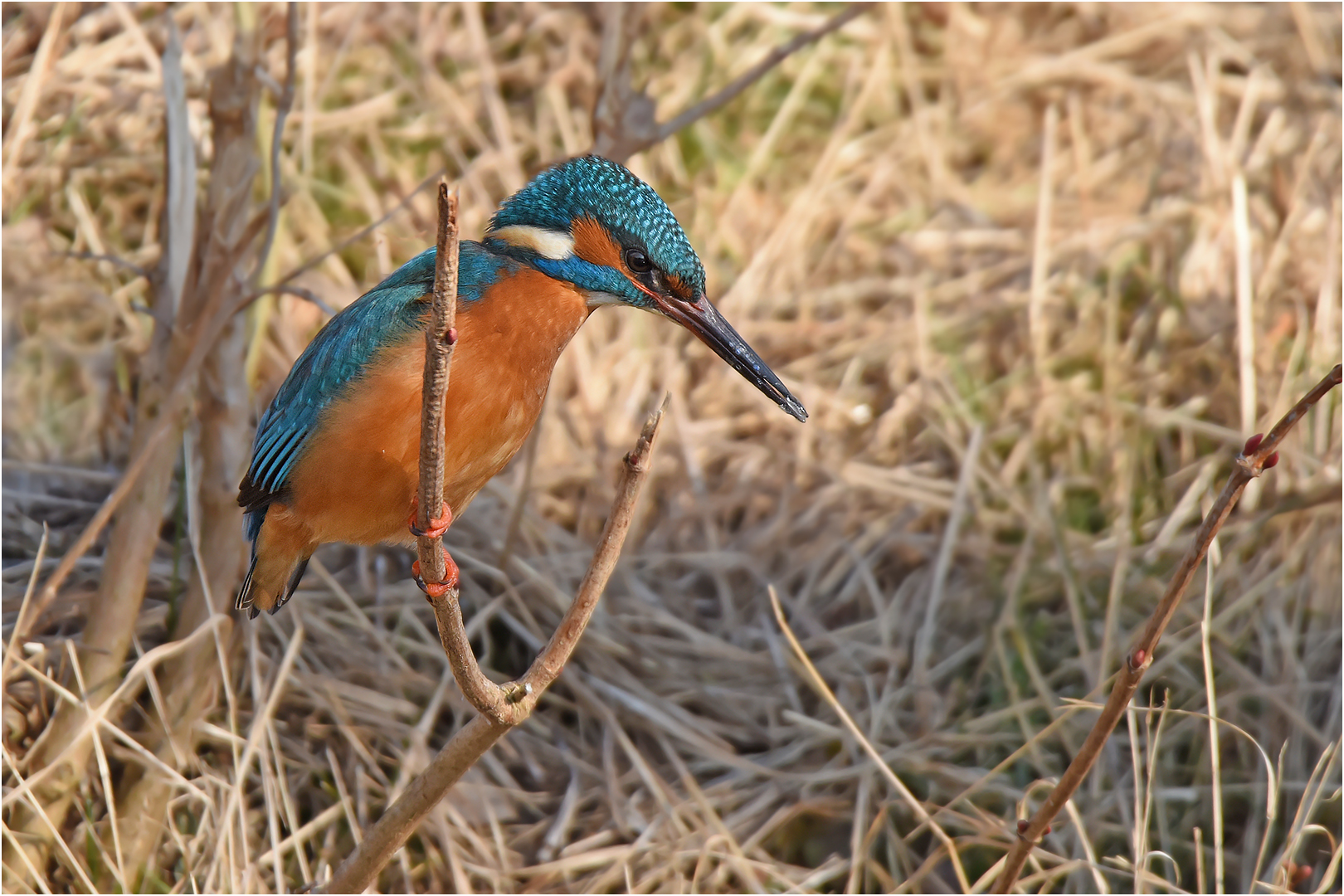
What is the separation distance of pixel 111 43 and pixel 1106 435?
3.15 m

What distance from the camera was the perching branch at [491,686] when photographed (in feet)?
5.65

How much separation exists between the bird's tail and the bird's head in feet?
2.26

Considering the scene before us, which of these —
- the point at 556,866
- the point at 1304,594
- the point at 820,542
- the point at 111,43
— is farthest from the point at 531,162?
the point at 1304,594

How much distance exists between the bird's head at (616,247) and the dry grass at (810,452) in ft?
3.08

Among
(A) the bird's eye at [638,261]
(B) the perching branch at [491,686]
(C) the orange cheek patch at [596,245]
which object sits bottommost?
(B) the perching branch at [491,686]

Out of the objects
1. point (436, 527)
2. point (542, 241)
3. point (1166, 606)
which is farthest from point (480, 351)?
point (1166, 606)

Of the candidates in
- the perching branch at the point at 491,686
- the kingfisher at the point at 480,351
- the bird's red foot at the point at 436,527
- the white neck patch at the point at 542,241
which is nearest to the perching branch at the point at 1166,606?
the kingfisher at the point at 480,351

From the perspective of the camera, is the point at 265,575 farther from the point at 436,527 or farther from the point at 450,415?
the point at 436,527

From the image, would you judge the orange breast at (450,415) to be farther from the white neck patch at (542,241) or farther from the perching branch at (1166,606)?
the perching branch at (1166,606)

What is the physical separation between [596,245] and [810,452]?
1.83 meters

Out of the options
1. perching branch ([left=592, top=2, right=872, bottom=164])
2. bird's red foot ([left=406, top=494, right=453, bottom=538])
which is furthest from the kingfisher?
perching branch ([left=592, top=2, right=872, bottom=164])

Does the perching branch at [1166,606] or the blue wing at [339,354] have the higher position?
the blue wing at [339,354]

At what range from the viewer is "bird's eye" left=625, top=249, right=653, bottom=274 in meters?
2.02

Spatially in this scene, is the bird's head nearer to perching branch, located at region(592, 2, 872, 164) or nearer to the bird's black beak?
the bird's black beak
